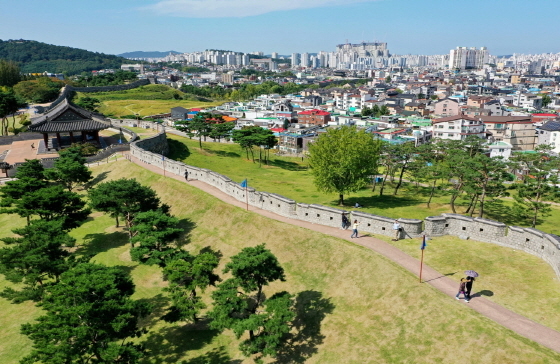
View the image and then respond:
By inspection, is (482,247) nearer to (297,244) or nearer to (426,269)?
(426,269)

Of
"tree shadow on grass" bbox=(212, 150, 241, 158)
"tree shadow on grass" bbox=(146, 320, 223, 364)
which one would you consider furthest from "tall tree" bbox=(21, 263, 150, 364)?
"tree shadow on grass" bbox=(212, 150, 241, 158)

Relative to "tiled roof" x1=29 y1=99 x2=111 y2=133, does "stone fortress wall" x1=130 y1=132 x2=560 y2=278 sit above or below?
below

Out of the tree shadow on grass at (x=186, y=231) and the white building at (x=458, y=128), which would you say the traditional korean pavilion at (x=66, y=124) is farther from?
the white building at (x=458, y=128)

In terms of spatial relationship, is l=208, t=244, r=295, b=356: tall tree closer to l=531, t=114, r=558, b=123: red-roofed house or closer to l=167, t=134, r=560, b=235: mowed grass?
l=167, t=134, r=560, b=235: mowed grass

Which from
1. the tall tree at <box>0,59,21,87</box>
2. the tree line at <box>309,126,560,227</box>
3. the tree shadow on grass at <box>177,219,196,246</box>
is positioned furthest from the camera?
the tall tree at <box>0,59,21,87</box>

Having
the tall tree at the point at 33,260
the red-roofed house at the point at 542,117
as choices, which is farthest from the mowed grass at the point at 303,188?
the red-roofed house at the point at 542,117

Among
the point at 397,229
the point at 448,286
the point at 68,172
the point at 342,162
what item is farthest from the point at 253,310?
the point at 68,172
